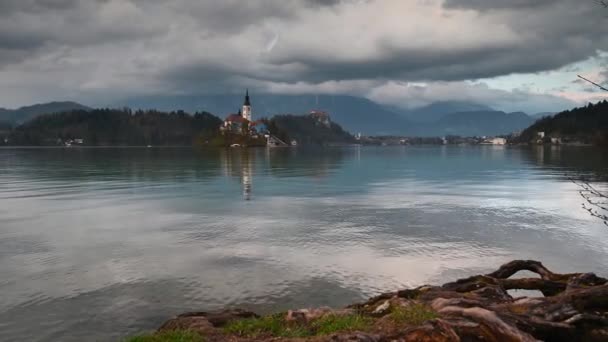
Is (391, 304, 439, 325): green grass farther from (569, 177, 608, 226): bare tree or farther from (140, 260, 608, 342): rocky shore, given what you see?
(569, 177, 608, 226): bare tree

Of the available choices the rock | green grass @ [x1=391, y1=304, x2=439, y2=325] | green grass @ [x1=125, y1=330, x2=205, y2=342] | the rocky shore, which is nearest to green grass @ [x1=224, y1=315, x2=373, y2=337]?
the rocky shore

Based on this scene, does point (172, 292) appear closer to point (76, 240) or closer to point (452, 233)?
point (76, 240)

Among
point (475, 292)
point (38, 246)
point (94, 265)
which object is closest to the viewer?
point (475, 292)

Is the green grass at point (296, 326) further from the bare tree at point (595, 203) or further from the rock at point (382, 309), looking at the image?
the bare tree at point (595, 203)

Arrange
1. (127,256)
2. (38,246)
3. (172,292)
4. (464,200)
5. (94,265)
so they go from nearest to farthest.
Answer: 1. (172,292)
2. (94,265)
3. (127,256)
4. (38,246)
5. (464,200)

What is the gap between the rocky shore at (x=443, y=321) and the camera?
1165 centimetres

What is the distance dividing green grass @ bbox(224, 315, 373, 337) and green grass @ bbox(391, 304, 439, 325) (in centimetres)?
78

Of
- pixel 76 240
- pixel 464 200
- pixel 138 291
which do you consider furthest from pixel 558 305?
pixel 464 200

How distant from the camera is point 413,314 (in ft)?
42.7

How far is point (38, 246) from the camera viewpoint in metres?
29.1

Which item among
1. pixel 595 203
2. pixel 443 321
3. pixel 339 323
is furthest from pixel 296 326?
pixel 595 203

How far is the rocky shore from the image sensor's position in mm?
11648

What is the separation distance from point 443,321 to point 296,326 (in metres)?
4.43

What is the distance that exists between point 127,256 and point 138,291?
22.0 ft
